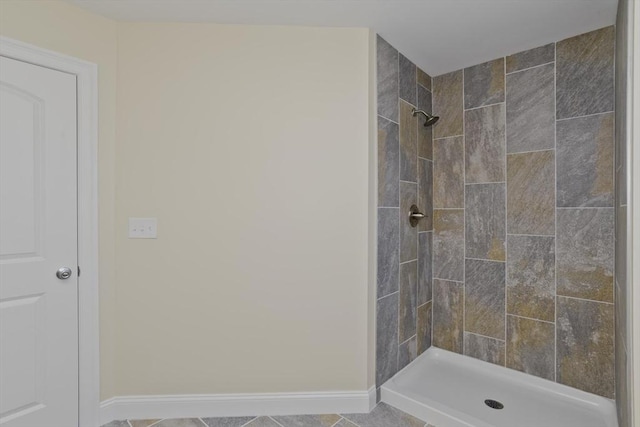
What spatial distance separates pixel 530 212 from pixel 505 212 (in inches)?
5.9

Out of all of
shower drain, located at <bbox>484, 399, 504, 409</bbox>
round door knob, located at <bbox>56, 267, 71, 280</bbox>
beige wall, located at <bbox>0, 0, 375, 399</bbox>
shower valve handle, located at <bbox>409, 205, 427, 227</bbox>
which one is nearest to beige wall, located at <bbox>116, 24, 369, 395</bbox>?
beige wall, located at <bbox>0, 0, 375, 399</bbox>

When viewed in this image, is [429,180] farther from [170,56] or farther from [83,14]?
[83,14]

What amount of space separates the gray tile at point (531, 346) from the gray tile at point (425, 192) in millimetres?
871

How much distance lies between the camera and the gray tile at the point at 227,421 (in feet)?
5.81

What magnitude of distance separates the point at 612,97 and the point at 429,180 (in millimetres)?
1157

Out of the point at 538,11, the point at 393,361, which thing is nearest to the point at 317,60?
the point at 538,11

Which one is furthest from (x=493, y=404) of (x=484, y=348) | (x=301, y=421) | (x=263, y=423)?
(x=263, y=423)

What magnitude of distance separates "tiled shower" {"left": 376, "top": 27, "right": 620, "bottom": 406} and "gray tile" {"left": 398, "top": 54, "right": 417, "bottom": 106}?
0.05 feet

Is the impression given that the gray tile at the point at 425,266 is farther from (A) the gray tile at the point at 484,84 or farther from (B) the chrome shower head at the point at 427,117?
(A) the gray tile at the point at 484,84

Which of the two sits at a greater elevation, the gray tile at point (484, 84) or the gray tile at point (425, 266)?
the gray tile at point (484, 84)

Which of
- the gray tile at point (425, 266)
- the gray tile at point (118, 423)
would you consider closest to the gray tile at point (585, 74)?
the gray tile at point (425, 266)

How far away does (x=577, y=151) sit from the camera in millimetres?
1951

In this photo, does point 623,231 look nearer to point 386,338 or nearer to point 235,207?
point 386,338

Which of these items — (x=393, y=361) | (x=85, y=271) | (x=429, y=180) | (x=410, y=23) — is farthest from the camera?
(x=429, y=180)
